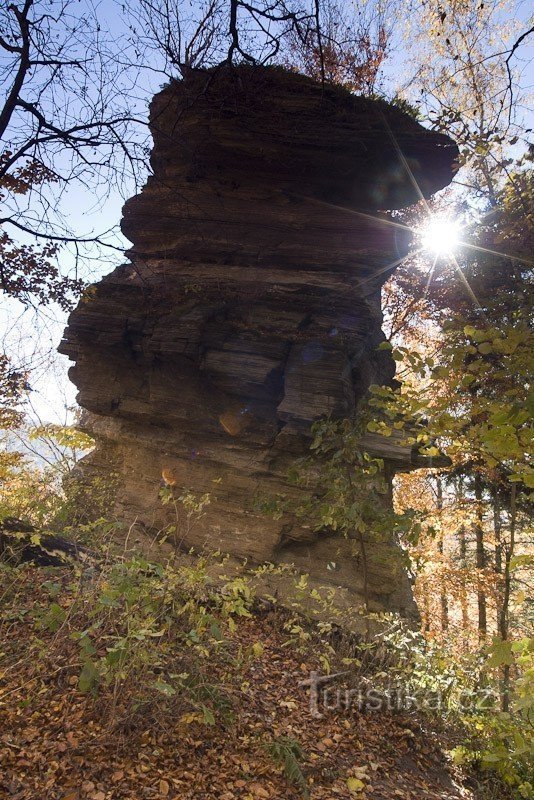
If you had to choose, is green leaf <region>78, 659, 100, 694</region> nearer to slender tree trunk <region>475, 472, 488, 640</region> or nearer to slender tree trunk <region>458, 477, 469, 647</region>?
slender tree trunk <region>458, 477, 469, 647</region>

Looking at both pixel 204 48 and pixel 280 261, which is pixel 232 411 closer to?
pixel 280 261

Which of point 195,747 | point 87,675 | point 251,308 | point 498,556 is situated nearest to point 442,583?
point 498,556

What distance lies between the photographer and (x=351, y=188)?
953 centimetres

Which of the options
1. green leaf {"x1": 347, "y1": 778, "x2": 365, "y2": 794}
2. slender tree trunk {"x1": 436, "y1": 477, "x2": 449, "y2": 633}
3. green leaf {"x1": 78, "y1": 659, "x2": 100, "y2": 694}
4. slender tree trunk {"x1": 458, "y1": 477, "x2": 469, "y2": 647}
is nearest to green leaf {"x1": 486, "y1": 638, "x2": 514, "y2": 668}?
green leaf {"x1": 347, "y1": 778, "x2": 365, "y2": 794}

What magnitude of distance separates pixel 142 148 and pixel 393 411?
384 centimetres

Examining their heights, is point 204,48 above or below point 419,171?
A: below

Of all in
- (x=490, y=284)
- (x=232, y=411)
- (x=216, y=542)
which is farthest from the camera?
(x=490, y=284)

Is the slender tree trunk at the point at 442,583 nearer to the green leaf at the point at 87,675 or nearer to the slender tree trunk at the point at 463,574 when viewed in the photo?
the slender tree trunk at the point at 463,574

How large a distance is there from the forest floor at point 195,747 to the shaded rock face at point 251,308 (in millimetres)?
3022

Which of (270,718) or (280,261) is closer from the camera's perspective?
(270,718)

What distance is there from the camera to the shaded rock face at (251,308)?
824 cm

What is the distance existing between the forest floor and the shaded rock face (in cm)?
302

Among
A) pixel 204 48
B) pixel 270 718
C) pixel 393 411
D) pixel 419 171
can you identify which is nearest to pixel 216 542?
pixel 270 718

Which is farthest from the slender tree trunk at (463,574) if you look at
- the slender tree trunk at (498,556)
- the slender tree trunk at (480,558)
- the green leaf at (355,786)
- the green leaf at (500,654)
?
the green leaf at (500,654)
